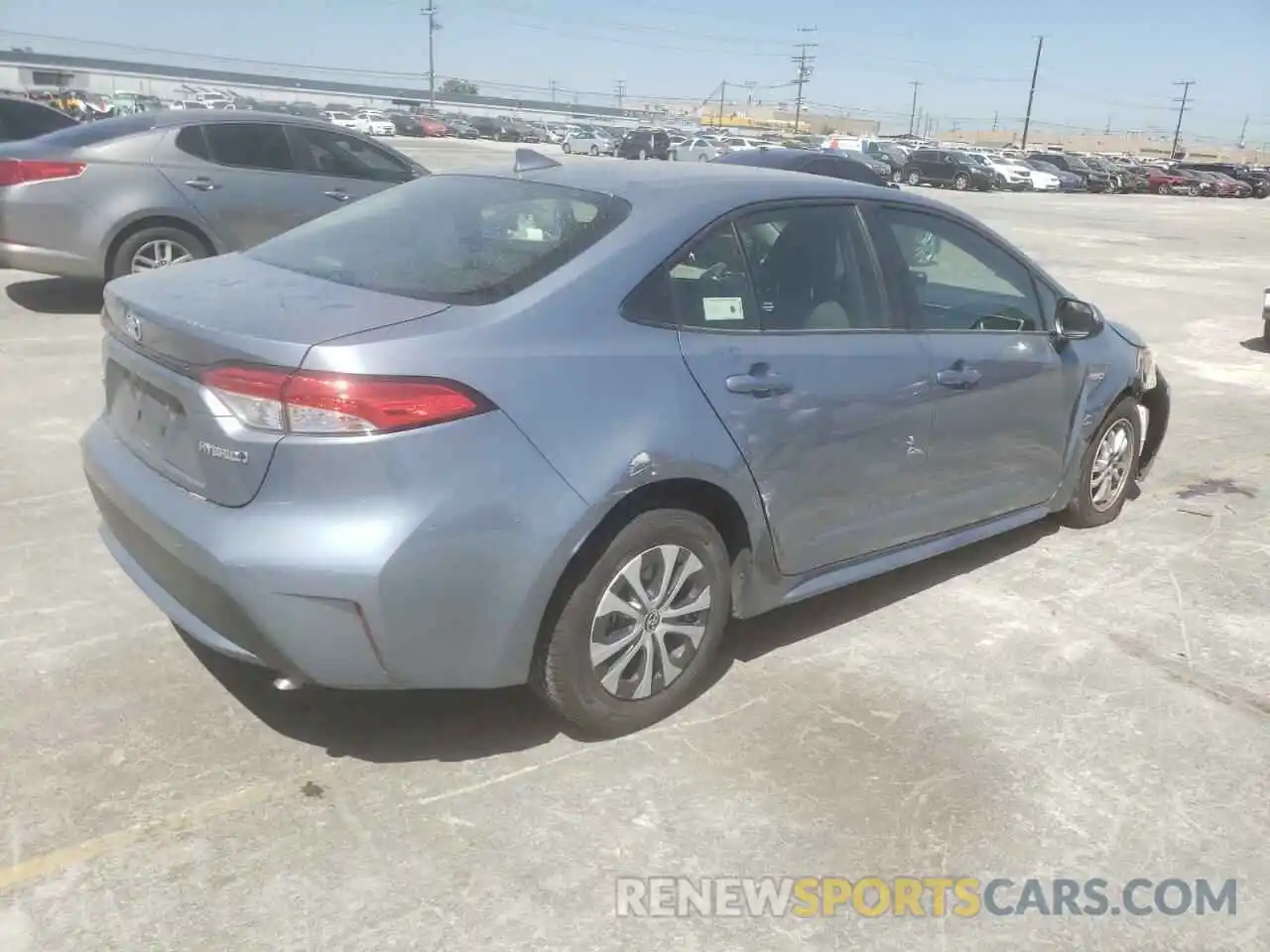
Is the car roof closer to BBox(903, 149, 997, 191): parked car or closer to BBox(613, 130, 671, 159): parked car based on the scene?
BBox(613, 130, 671, 159): parked car

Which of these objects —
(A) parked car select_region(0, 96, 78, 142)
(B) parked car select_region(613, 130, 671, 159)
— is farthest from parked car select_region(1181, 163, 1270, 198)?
(A) parked car select_region(0, 96, 78, 142)

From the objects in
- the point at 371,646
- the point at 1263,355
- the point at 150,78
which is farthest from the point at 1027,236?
the point at 150,78

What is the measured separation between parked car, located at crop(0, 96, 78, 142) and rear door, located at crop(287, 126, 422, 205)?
3587mm

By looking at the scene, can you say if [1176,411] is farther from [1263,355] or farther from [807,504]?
[807,504]

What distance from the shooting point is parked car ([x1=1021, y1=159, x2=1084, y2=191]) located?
4500cm

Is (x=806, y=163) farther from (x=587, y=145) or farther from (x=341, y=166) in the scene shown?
(x=587, y=145)

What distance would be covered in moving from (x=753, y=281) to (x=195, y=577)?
1.81 metres

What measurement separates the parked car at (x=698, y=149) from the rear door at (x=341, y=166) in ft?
104

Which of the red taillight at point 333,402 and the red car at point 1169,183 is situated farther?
the red car at point 1169,183

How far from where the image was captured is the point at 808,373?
11.1 feet

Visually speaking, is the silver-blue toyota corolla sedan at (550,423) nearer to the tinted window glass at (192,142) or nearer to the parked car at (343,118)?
the tinted window glass at (192,142)

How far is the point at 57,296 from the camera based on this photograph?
9.29 metres

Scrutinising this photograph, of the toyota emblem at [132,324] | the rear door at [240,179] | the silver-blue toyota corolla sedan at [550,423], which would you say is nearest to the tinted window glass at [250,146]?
the rear door at [240,179]

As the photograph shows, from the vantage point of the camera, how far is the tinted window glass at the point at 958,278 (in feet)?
12.8
